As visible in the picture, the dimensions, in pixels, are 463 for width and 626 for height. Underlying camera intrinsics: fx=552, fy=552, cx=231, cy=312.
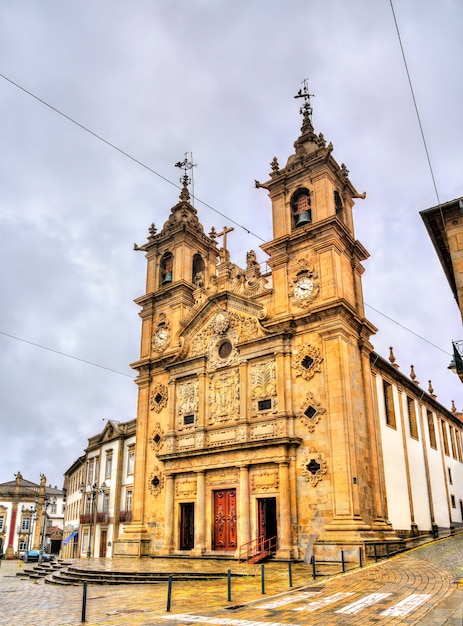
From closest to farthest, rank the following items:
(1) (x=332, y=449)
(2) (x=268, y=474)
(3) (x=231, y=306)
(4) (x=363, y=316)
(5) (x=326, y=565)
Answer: (5) (x=326, y=565) < (1) (x=332, y=449) < (2) (x=268, y=474) < (4) (x=363, y=316) < (3) (x=231, y=306)

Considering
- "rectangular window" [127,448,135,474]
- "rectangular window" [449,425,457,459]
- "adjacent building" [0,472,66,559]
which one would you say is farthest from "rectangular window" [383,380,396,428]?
"adjacent building" [0,472,66,559]

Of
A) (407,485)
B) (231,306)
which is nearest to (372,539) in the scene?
(407,485)

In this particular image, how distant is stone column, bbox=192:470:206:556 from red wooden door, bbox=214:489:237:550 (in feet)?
1.95

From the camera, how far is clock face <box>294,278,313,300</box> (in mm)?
26844

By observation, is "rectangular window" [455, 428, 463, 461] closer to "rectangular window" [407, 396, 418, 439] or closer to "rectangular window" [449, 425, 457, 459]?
"rectangular window" [449, 425, 457, 459]

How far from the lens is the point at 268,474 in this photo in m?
25.2

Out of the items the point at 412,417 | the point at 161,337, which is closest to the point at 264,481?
the point at 161,337

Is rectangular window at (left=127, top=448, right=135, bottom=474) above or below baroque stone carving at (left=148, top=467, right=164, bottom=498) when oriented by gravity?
above

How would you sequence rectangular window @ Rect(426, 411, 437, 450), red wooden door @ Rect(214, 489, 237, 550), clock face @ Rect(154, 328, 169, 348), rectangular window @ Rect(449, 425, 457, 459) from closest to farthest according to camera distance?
red wooden door @ Rect(214, 489, 237, 550)
clock face @ Rect(154, 328, 169, 348)
rectangular window @ Rect(426, 411, 437, 450)
rectangular window @ Rect(449, 425, 457, 459)

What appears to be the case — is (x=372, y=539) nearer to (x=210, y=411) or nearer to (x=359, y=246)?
(x=210, y=411)

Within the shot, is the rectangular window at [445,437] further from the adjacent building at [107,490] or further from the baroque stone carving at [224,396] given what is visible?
the adjacent building at [107,490]

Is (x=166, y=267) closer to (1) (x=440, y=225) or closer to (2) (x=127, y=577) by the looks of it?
(1) (x=440, y=225)

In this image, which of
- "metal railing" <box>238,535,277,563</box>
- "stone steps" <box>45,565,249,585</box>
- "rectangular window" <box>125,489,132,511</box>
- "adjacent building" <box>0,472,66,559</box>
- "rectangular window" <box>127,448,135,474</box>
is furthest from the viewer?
"adjacent building" <box>0,472,66,559</box>

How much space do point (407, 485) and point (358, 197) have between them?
1577 cm
